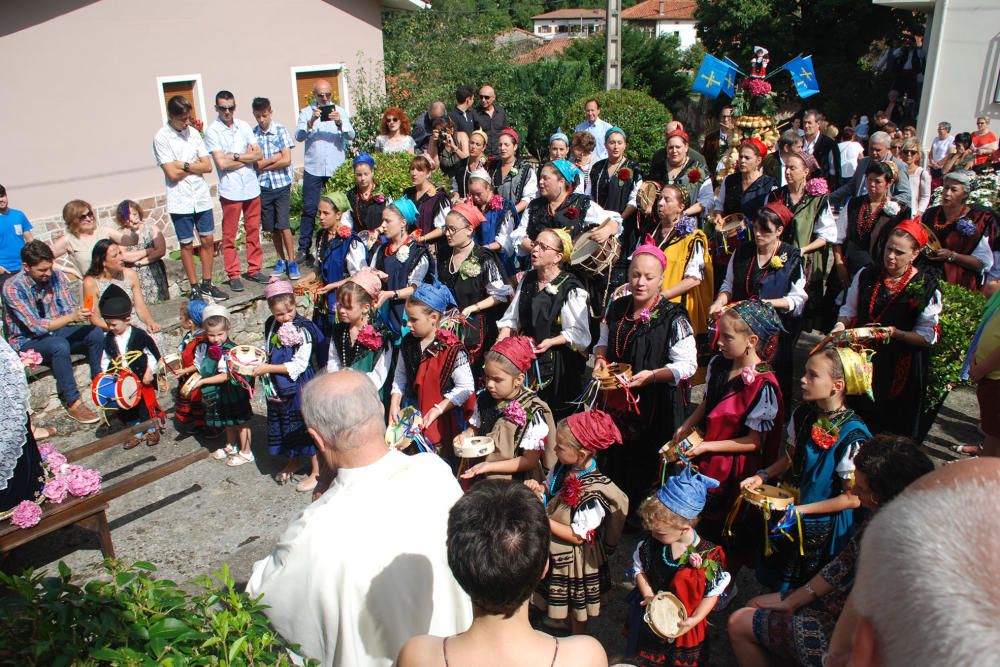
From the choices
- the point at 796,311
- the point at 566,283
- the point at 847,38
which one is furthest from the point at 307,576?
the point at 847,38

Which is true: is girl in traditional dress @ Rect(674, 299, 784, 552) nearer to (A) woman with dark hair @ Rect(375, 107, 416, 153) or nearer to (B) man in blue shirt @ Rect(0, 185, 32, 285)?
(B) man in blue shirt @ Rect(0, 185, 32, 285)

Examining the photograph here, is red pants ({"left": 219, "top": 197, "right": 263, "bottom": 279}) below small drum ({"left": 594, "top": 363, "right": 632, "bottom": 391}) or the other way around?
the other way around

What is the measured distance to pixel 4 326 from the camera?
6863mm

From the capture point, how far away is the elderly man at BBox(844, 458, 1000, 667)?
997 millimetres

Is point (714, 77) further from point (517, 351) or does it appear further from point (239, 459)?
point (239, 459)

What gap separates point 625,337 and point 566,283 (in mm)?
729

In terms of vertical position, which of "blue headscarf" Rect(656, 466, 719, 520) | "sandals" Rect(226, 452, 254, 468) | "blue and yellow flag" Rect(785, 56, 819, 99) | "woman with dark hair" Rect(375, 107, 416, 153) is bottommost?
"sandals" Rect(226, 452, 254, 468)

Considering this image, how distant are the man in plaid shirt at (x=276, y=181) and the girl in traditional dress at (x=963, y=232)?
275 inches

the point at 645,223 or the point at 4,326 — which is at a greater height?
the point at 645,223

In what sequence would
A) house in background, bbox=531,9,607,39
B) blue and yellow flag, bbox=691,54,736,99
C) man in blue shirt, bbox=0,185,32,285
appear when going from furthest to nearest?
house in background, bbox=531,9,607,39 → blue and yellow flag, bbox=691,54,736,99 → man in blue shirt, bbox=0,185,32,285

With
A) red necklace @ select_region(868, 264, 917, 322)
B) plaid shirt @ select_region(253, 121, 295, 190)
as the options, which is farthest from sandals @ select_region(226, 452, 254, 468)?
red necklace @ select_region(868, 264, 917, 322)

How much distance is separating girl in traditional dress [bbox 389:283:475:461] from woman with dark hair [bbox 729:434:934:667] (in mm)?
2353

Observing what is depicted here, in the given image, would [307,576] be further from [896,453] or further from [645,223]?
[645,223]

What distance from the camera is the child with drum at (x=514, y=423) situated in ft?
14.6
